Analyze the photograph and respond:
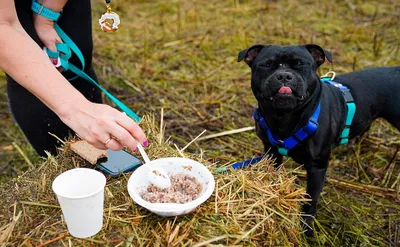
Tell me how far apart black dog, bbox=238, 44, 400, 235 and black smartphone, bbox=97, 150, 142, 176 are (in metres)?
0.94

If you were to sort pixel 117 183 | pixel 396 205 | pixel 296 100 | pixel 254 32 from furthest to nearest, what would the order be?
pixel 254 32 < pixel 396 205 < pixel 296 100 < pixel 117 183

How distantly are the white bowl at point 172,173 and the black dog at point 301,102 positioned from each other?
799mm

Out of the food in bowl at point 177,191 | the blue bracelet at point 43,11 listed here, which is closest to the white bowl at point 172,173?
the food in bowl at point 177,191

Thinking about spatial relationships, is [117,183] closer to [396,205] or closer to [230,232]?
[230,232]

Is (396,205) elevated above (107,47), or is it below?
below

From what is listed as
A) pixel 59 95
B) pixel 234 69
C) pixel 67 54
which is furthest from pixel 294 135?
pixel 234 69

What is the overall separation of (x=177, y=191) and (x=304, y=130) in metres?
1.05

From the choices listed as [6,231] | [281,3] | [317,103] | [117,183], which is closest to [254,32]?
→ [281,3]

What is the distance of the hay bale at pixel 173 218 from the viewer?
198 cm

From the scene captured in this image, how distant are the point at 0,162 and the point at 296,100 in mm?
2590

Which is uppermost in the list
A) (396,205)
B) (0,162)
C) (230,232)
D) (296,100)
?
(296,100)

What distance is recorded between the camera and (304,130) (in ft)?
9.26

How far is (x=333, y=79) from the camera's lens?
10.9 ft

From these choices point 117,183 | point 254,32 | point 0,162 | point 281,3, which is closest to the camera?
point 117,183
